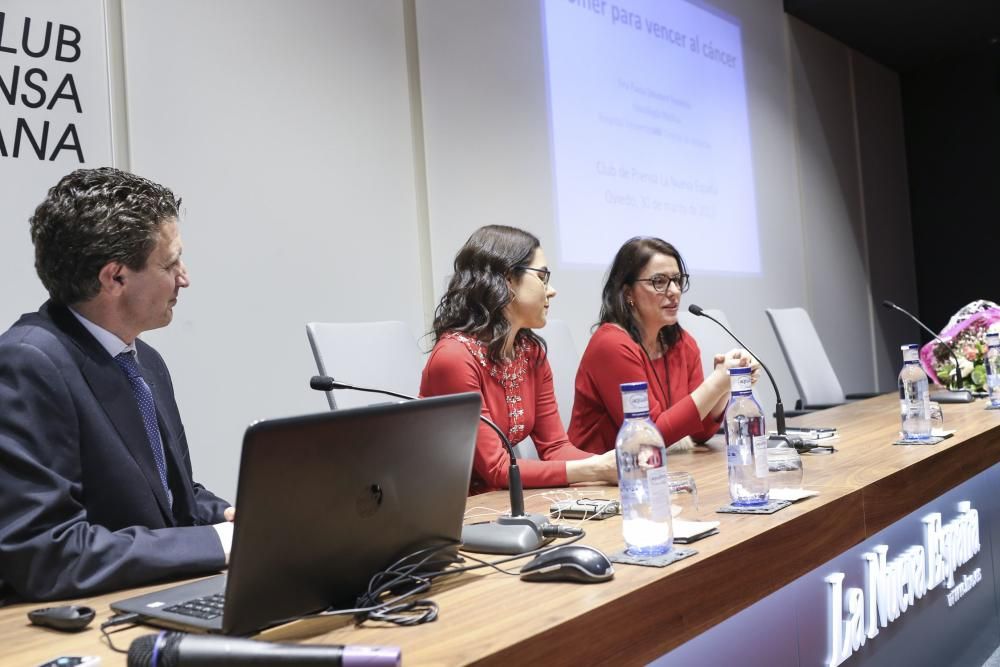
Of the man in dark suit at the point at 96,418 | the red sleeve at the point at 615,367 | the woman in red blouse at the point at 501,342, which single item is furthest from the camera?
the red sleeve at the point at 615,367

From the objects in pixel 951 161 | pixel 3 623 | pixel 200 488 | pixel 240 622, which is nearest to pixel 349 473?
pixel 240 622

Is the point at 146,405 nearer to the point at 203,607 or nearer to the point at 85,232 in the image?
the point at 85,232

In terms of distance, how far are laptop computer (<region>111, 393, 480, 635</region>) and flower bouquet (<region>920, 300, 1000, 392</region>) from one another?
2.33 metres

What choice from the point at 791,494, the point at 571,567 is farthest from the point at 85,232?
the point at 791,494

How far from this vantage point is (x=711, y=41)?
4.72m

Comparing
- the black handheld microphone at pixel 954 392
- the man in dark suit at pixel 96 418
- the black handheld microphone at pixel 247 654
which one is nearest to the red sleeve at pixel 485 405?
the man in dark suit at pixel 96 418

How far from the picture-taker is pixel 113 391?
126 centimetres

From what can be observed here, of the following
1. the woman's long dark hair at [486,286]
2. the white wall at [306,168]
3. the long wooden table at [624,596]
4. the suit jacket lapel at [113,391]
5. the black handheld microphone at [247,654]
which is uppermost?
the white wall at [306,168]

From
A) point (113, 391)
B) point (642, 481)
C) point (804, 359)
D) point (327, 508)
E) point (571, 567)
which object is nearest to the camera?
point (327, 508)

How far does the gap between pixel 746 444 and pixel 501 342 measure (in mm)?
761

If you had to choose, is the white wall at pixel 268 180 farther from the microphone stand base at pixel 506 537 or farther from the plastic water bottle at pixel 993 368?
the plastic water bottle at pixel 993 368

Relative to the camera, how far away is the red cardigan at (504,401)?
70.4 inches

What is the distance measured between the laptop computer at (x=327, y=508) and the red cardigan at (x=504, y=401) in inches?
27.9

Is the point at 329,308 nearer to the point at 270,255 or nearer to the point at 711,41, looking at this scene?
the point at 270,255
